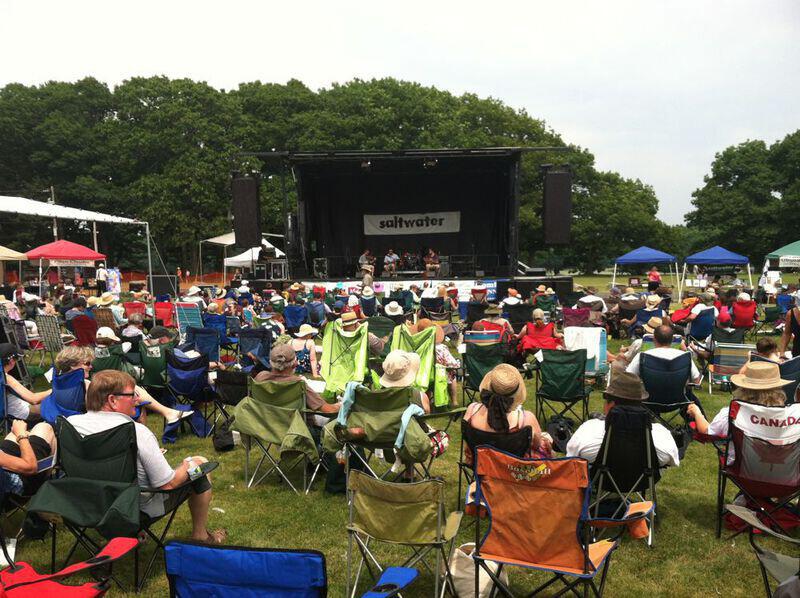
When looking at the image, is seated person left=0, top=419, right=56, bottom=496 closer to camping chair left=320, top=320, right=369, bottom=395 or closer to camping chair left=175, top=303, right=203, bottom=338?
camping chair left=320, top=320, right=369, bottom=395

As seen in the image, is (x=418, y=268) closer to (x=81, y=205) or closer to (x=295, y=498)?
(x=295, y=498)

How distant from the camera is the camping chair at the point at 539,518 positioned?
2.53 meters

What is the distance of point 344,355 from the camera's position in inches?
232

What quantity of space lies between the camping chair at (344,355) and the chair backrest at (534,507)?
3144mm

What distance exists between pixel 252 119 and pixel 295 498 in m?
28.9

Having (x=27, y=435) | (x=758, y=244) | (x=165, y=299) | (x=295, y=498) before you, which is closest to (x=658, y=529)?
(x=295, y=498)

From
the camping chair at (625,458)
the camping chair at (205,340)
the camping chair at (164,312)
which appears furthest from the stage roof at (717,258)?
the camping chair at (625,458)

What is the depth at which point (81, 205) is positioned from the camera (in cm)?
3062

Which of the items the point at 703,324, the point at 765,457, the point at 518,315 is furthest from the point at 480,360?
the point at 703,324

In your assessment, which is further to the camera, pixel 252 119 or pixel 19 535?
pixel 252 119

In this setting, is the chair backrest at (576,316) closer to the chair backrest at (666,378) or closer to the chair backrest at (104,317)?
the chair backrest at (666,378)

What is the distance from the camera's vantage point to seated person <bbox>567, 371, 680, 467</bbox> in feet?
11.2

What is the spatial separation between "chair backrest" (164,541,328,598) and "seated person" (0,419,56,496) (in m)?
1.46

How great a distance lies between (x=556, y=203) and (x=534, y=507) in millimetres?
13098
